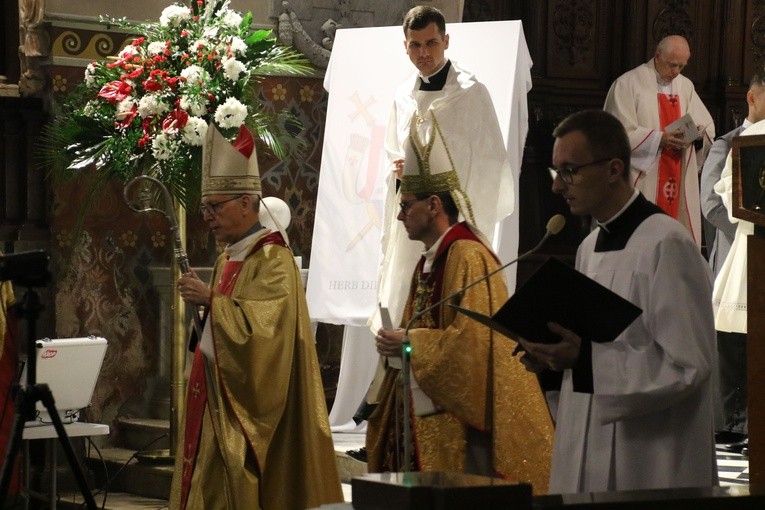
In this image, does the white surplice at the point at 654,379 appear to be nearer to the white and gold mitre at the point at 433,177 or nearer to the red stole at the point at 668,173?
the white and gold mitre at the point at 433,177

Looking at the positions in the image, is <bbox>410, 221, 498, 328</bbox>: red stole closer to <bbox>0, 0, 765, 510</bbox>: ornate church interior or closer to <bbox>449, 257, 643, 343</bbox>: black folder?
<bbox>449, 257, 643, 343</bbox>: black folder

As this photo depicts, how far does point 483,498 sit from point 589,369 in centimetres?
88

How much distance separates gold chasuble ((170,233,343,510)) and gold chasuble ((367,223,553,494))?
50cm

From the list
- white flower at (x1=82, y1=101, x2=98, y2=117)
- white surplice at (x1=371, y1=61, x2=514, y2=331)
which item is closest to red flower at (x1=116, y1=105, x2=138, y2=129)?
white flower at (x1=82, y1=101, x2=98, y2=117)

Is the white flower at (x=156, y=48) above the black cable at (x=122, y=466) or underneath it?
above

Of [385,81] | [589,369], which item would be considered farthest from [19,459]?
[589,369]

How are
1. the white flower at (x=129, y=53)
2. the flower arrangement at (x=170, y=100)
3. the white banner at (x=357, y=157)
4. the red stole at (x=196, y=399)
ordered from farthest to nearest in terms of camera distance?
the white banner at (x=357, y=157)
the white flower at (x=129, y=53)
the flower arrangement at (x=170, y=100)
the red stole at (x=196, y=399)

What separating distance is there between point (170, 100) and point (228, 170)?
176 centimetres

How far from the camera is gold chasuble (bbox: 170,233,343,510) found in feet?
16.5

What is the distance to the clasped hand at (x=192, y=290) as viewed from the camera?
491 cm

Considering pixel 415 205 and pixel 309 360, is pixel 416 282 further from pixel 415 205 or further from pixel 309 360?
pixel 309 360

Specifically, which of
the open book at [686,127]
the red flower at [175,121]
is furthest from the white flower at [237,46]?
the open book at [686,127]

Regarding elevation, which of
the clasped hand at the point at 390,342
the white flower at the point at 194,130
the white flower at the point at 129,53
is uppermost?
the white flower at the point at 129,53

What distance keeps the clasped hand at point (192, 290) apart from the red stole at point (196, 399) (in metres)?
0.21
